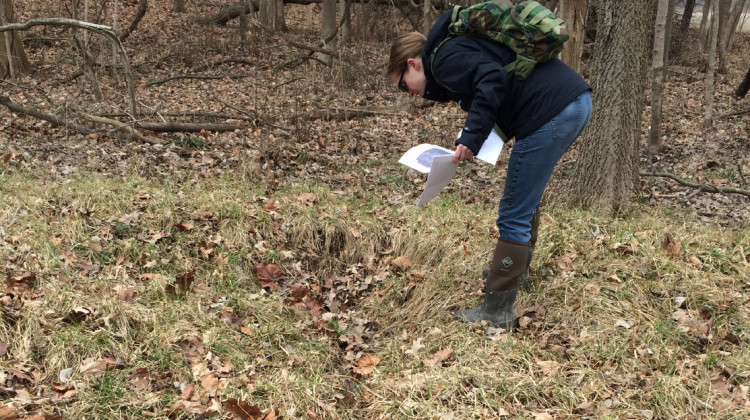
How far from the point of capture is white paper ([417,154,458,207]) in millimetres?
3066

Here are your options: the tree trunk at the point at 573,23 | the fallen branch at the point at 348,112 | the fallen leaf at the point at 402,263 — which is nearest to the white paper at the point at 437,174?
the fallen leaf at the point at 402,263

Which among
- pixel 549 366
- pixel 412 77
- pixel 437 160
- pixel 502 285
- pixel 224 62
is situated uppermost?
pixel 412 77

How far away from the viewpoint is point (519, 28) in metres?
2.82

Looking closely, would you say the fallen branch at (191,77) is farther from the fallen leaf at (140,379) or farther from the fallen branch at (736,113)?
the fallen branch at (736,113)

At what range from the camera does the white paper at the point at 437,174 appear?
3.07 metres

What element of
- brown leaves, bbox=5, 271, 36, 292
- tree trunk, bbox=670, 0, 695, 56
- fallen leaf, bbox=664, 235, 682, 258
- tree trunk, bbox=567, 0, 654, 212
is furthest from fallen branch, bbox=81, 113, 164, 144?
tree trunk, bbox=670, 0, 695, 56

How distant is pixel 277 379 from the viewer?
10.3 ft

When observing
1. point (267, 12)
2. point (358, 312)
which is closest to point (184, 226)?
point (358, 312)

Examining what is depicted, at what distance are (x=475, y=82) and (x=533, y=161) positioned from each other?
588 mm

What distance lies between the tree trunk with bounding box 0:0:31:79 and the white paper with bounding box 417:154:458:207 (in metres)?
A: 10.6

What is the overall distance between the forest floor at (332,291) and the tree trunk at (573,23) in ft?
6.56

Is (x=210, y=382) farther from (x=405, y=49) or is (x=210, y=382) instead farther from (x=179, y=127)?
(x=179, y=127)

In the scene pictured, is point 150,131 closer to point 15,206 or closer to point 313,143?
point 313,143

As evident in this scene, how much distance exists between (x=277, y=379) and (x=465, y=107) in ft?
6.30
